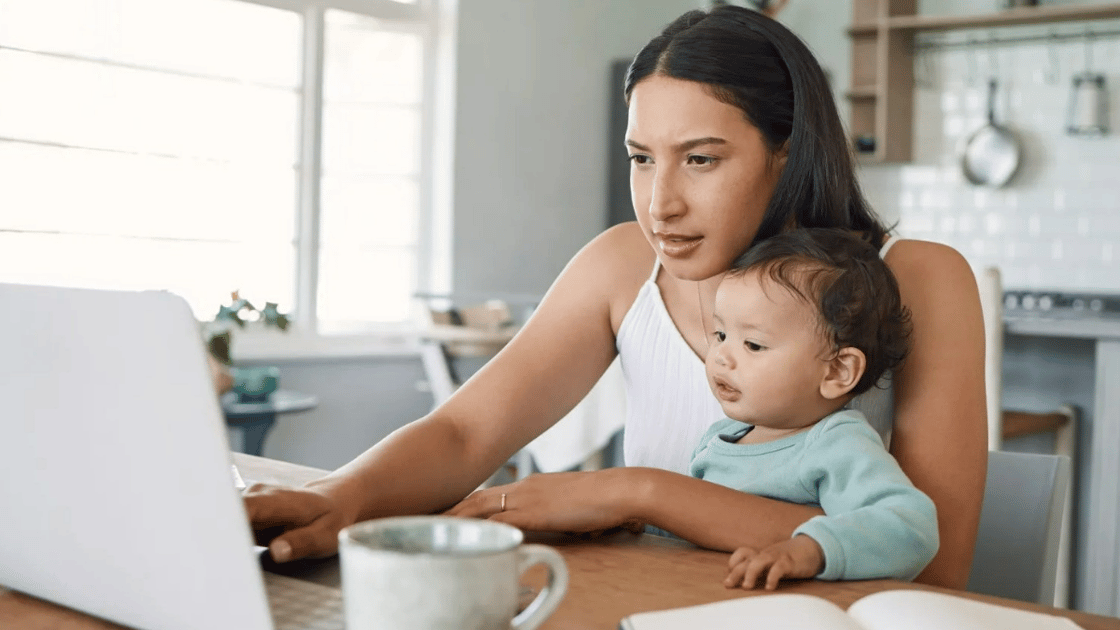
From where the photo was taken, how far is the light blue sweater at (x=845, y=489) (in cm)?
84

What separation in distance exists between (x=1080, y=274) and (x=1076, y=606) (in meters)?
1.98

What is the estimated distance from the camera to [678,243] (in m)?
1.24

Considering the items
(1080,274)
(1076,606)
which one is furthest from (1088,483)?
(1080,274)

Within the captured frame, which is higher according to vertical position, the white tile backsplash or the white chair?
the white tile backsplash

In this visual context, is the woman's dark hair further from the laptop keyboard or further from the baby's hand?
the laptop keyboard

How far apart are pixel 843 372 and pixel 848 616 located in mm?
447

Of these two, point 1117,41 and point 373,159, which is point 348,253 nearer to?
point 373,159

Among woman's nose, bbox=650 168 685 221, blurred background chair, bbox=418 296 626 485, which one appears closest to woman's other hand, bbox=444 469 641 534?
woman's nose, bbox=650 168 685 221

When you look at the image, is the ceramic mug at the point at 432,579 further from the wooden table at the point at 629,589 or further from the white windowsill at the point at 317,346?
the white windowsill at the point at 317,346

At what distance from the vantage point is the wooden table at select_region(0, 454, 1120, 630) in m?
0.70

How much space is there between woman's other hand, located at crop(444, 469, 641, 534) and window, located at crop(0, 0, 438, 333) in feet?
10.3

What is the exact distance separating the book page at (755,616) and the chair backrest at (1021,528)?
605 mm

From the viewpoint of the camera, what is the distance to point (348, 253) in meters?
4.71

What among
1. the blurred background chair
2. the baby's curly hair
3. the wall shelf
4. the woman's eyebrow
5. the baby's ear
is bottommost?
the blurred background chair
